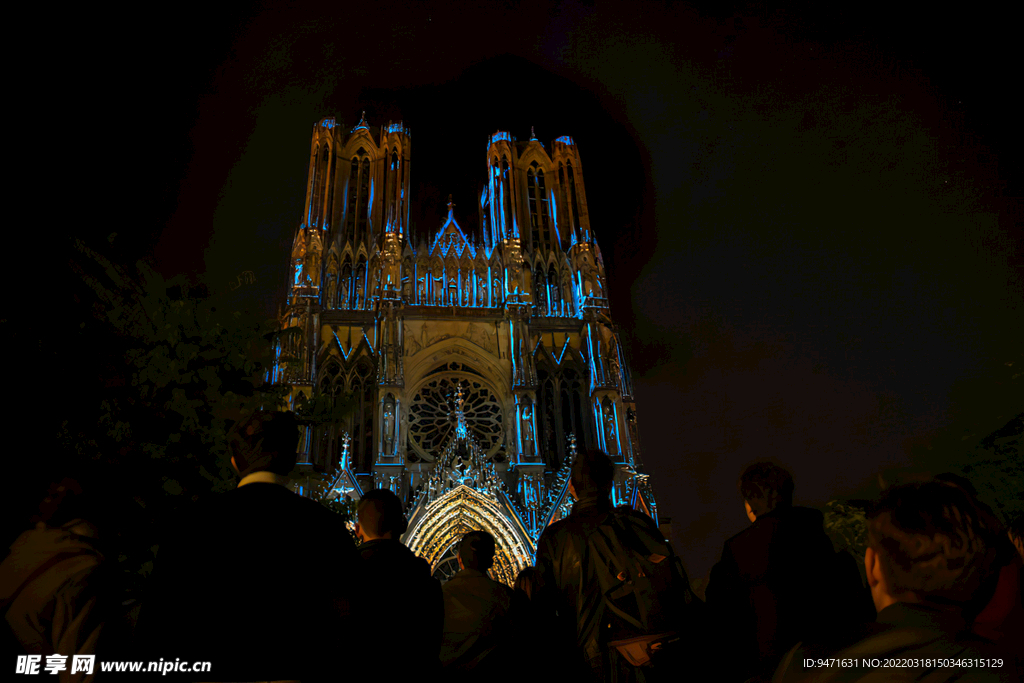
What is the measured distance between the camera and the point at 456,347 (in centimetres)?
2405

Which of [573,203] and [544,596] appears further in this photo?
[573,203]

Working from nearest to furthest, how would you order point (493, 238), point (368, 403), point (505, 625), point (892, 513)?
point (892, 513)
point (505, 625)
point (368, 403)
point (493, 238)

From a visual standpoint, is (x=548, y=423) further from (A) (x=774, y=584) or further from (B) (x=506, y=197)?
(A) (x=774, y=584)

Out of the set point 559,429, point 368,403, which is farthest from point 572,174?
point 368,403

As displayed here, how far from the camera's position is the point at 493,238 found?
26.6 metres

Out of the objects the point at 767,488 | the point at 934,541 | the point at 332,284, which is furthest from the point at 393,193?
the point at 934,541

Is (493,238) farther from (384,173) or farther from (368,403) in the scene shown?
(368,403)

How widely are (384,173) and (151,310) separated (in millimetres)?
21434

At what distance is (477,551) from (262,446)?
2.12m

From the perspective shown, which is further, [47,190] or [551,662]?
[47,190]

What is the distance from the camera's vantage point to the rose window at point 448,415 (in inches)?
891

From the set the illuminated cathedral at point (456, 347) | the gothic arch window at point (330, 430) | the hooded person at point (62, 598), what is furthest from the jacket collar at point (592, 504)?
the gothic arch window at point (330, 430)

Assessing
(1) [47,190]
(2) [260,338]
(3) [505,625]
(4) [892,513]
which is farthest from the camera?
(2) [260,338]

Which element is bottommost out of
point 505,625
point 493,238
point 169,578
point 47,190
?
point 505,625
